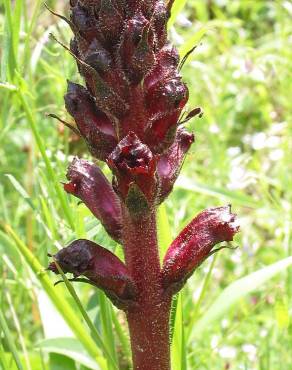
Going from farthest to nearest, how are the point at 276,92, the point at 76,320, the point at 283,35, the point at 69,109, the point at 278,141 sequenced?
the point at 276,92 < the point at 283,35 < the point at 278,141 < the point at 76,320 < the point at 69,109

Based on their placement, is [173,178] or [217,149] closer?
[173,178]

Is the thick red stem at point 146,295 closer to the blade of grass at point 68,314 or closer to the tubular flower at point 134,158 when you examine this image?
the tubular flower at point 134,158

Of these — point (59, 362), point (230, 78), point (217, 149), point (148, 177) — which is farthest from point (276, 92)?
point (148, 177)

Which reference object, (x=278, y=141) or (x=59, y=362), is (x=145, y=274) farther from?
(x=278, y=141)

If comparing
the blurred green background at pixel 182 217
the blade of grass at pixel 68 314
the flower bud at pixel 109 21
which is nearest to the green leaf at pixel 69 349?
the blurred green background at pixel 182 217

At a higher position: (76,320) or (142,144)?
(142,144)

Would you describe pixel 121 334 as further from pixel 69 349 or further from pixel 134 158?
pixel 134 158

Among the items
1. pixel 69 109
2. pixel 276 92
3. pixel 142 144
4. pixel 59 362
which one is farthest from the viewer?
pixel 276 92

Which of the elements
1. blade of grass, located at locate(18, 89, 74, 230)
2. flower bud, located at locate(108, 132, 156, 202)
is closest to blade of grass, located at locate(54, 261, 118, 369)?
flower bud, located at locate(108, 132, 156, 202)
